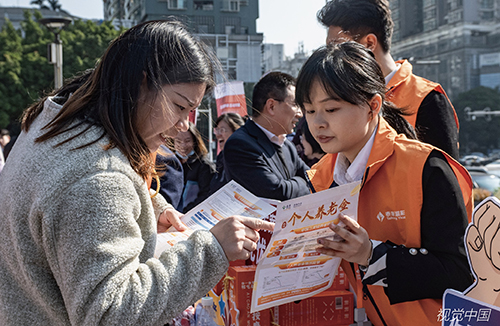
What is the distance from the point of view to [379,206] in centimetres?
161

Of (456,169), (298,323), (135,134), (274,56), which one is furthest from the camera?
(274,56)

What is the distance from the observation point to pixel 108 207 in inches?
47.5

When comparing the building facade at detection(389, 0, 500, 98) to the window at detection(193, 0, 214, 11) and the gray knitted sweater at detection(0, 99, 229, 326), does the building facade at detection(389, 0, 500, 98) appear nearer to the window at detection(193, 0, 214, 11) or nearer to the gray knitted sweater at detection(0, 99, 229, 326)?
the window at detection(193, 0, 214, 11)

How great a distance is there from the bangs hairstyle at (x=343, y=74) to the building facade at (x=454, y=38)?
59965 millimetres

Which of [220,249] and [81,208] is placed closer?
[81,208]

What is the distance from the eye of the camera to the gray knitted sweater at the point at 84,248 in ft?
3.87

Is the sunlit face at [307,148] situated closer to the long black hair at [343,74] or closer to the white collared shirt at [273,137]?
the white collared shirt at [273,137]

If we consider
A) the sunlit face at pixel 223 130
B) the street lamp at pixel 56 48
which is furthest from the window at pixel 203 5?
the sunlit face at pixel 223 130

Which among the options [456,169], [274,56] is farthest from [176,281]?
[274,56]

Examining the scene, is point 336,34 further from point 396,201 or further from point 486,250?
point 486,250

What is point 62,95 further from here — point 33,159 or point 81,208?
point 81,208

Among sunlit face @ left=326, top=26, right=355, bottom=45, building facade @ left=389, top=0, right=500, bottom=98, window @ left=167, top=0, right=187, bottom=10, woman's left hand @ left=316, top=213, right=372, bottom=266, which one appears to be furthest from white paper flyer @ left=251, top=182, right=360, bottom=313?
building facade @ left=389, top=0, right=500, bottom=98

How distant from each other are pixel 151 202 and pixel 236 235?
0.29m

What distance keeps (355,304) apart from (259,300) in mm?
494
